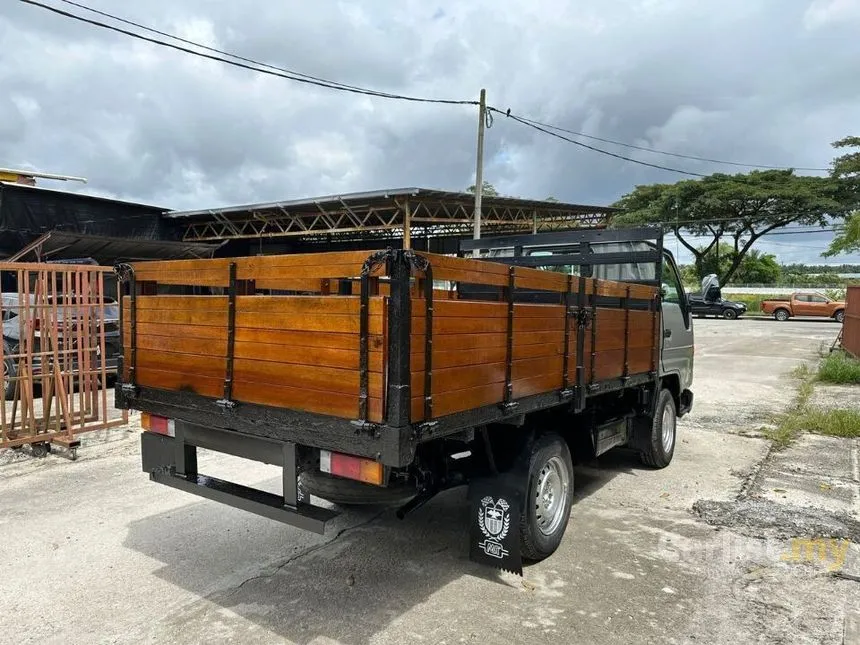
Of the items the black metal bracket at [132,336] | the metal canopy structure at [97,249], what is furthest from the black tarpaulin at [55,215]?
the black metal bracket at [132,336]

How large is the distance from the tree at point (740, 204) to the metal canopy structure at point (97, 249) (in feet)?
90.5

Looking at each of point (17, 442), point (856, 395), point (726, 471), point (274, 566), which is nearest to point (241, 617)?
point (274, 566)

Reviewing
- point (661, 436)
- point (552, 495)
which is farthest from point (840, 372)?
point (552, 495)

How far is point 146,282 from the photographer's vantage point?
3861mm

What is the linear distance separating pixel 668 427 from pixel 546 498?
9.36 ft

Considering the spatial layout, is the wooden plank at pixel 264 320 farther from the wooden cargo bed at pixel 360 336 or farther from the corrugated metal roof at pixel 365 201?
the corrugated metal roof at pixel 365 201

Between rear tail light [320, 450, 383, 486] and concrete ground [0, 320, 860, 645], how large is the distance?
0.85 metres

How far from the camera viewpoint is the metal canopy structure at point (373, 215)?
18625mm

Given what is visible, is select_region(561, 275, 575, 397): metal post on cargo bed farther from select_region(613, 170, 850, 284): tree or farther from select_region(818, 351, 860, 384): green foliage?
select_region(613, 170, 850, 284): tree

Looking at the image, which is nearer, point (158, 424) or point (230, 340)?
point (230, 340)

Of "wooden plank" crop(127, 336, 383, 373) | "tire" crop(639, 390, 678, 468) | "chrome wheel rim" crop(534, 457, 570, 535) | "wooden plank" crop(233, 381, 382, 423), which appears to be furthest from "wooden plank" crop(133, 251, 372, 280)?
"tire" crop(639, 390, 678, 468)

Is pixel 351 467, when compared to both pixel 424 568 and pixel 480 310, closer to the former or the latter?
pixel 480 310

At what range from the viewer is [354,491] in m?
3.58

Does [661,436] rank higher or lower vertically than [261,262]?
lower
